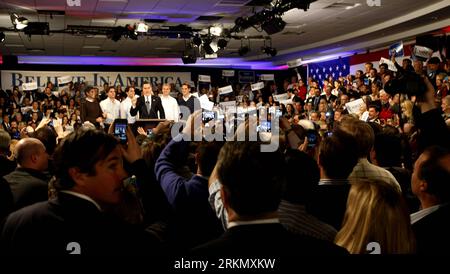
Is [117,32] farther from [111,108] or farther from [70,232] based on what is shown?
[70,232]

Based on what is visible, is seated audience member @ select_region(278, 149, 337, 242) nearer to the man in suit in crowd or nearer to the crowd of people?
the crowd of people

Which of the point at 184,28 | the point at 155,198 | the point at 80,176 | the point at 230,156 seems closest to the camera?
the point at 230,156

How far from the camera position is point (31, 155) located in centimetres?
280

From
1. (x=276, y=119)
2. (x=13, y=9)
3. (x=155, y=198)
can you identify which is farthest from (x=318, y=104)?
(x=155, y=198)

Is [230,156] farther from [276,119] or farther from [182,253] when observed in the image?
[276,119]

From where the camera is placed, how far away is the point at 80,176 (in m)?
1.52

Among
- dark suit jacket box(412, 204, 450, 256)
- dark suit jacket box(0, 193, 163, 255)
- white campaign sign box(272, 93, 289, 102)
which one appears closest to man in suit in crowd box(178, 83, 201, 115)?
white campaign sign box(272, 93, 289, 102)

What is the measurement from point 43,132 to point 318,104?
8.74 metres

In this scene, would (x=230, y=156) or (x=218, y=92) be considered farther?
(x=218, y=92)

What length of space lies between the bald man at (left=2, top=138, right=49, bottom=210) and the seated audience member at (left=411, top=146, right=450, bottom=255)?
6.24 ft

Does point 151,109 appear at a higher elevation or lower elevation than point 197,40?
lower

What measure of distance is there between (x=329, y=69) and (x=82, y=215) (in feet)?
50.1

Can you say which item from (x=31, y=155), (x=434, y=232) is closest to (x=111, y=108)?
(x=31, y=155)
